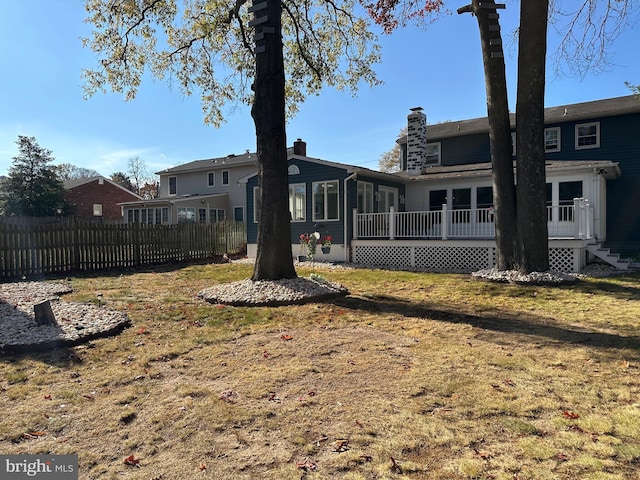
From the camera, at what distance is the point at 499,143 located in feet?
35.2

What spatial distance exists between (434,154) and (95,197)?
30.5 m

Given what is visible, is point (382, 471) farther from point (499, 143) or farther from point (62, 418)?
point (499, 143)

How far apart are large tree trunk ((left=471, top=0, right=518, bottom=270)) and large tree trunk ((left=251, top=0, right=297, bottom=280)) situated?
5.55 m

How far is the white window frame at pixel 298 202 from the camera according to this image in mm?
16625

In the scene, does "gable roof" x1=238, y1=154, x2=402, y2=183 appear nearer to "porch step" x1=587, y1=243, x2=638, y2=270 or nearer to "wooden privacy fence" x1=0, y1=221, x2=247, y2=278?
"wooden privacy fence" x1=0, y1=221, x2=247, y2=278

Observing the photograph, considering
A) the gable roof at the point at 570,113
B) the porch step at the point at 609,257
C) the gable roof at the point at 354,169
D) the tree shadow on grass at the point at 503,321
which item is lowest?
the tree shadow on grass at the point at 503,321

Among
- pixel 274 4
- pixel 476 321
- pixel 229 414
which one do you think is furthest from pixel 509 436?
pixel 274 4

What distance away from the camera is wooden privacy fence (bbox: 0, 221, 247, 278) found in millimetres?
11359

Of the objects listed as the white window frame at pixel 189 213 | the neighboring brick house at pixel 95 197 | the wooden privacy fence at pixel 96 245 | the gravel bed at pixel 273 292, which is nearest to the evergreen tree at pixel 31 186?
the neighboring brick house at pixel 95 197

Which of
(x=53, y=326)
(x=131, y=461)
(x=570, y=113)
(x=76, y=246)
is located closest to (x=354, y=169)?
(x=76, y=246)

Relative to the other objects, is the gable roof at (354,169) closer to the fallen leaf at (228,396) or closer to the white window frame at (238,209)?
the fallen leaf at (228,396)

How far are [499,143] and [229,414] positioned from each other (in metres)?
9.91

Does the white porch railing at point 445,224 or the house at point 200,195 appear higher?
the house at point 200,195

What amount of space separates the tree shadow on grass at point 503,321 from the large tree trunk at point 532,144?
3.69m
